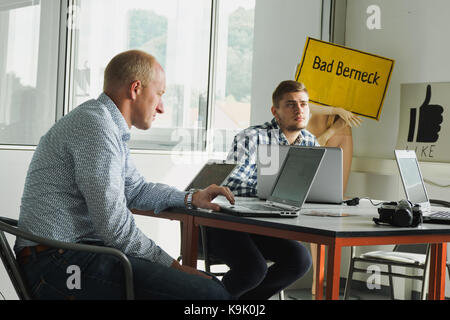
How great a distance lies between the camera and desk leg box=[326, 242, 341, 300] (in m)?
2.17

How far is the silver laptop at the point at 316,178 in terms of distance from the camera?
315 centimetres

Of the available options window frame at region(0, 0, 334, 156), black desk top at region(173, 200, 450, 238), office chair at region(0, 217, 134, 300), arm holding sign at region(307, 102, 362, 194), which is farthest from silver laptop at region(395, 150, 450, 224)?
window frame at region(0, 0, 334, 156)

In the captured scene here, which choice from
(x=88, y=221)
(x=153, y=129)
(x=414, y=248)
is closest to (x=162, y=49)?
(x=153, y=129)

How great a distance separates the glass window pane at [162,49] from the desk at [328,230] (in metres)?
1.87

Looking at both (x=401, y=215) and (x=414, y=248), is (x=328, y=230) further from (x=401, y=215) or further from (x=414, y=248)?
(x=414, y=248)

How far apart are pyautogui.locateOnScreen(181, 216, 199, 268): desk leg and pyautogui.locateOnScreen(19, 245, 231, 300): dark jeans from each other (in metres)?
0.61

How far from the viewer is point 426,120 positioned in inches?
193

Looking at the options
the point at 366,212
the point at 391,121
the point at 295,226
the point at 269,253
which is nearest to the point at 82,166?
the point at 295,226

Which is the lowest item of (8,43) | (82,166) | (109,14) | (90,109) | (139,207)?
(139,207)

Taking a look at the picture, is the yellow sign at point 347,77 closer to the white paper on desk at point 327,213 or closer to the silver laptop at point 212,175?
the silver laptop at point 212,175

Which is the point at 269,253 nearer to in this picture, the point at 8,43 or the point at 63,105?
the point at 63,105

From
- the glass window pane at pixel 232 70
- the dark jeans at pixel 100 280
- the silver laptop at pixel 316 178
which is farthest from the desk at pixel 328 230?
the glass window pane at pixel 232 70

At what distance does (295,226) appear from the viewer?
7.52 feet

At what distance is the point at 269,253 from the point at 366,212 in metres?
0.70
